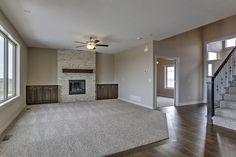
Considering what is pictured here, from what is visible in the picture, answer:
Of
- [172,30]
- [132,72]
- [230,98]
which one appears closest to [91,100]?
[132,72]

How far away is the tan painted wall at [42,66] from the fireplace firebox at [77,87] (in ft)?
2.86

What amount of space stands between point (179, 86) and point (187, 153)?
4.68 metres

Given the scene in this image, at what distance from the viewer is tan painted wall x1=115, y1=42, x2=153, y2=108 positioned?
6.34 m

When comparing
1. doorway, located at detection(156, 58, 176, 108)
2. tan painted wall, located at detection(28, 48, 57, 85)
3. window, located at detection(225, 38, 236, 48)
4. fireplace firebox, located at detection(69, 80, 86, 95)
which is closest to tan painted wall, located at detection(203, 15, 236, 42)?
window, located at detection(225, 38, 236, 48)

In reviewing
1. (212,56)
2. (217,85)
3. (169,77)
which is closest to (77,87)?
(169,77)

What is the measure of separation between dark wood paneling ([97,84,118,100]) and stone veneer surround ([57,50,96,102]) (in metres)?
0.37

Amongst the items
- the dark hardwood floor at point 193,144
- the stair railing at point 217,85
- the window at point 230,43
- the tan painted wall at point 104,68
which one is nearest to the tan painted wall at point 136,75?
the tan painted wall at point 104,68

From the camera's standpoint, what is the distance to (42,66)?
773 cm

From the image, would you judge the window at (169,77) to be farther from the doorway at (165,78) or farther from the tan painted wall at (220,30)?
the tan painted wall at (220,30)

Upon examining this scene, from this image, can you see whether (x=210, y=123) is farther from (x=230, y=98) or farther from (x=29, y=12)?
(x=29, y=12)

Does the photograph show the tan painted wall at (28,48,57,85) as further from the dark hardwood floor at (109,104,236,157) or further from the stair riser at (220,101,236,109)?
the stair riser at (220,101,236,109)

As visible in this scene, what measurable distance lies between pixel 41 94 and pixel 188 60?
7439mm

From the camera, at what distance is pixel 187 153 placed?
A: 2.51m

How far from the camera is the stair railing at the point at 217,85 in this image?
14.4 feet
